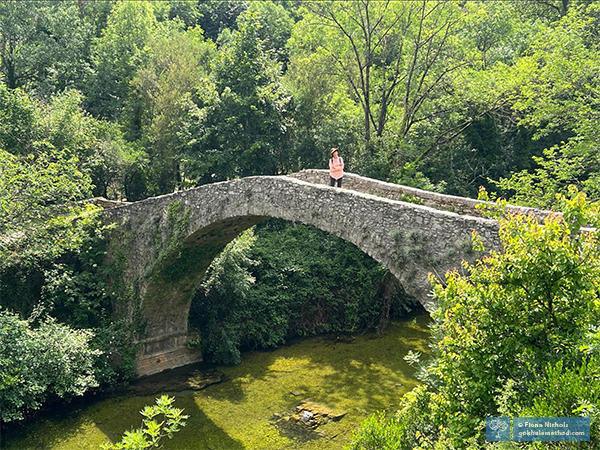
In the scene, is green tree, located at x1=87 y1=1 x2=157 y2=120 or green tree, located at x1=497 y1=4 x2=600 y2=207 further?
green tree, located at x1=87 y1=1 x2=157 y2=120

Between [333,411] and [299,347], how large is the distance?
14.0 feet

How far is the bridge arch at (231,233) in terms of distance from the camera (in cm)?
909

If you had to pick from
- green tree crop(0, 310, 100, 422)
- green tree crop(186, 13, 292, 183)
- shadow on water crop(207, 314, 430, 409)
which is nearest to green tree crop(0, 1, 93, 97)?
green tree crop(186, 13, 292, 183)

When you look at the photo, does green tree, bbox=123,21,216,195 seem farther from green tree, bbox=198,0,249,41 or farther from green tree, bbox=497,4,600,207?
green tree, bbox=198,0,249,41

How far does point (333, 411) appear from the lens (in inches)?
534

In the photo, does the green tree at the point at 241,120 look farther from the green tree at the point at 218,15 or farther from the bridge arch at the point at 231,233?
the green tree at the point at 218,15

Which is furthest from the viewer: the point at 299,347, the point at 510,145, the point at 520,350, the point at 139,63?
the point at 139,63

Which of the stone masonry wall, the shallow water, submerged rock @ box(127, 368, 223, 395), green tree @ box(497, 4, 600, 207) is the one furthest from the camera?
submerged rock @ box(127, 368, 223, 395)

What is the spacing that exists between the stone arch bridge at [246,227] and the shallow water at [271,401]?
2.47 meters

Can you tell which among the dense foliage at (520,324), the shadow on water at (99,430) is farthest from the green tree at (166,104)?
the dense foliage at (520,324)

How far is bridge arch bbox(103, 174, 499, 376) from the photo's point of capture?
9.09 m

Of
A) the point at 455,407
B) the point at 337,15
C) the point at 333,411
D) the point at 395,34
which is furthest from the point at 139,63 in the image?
the point at 455,407

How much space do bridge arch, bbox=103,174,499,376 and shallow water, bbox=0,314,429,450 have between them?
7.00 ft

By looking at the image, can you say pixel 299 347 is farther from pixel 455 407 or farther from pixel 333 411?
pixel 455 407
